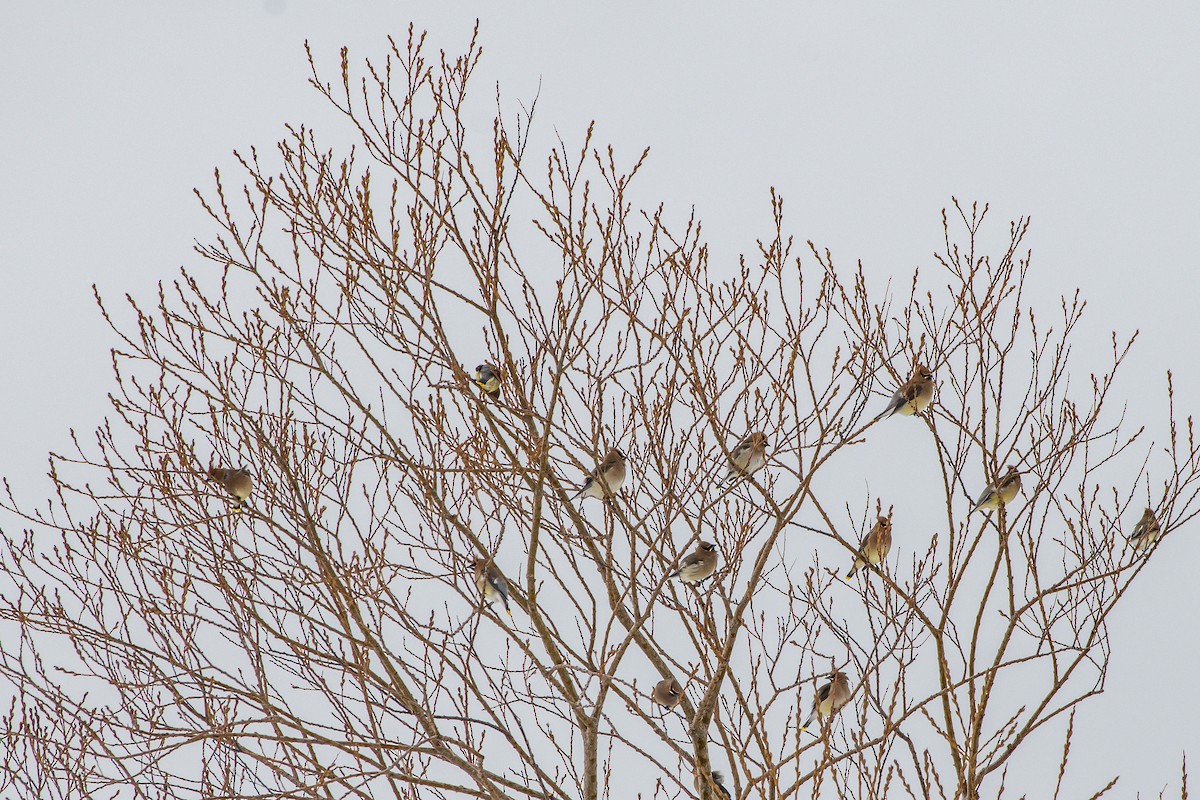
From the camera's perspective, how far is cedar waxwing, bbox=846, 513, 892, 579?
185 inches

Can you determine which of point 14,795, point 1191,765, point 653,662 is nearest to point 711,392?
point 653,662

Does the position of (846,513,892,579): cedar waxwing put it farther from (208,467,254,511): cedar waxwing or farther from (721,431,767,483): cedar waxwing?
(208,467,254,511): cedar waxwing

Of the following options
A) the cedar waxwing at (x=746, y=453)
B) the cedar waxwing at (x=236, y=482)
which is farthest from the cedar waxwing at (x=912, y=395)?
the cedar waxwing at (x=236, y=482)

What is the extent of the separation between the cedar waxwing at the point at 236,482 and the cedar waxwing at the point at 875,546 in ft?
8.16

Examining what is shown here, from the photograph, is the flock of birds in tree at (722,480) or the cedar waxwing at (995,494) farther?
the cedar waxwing at (995,494)

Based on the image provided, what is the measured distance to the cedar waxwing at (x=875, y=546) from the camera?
4711mm

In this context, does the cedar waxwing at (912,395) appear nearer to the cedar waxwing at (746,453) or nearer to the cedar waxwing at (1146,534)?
the cedar waxwing at (746,453)

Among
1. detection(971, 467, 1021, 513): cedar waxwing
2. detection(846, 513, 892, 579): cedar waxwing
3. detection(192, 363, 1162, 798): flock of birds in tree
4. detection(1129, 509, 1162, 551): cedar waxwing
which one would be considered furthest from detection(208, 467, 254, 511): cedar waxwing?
detection(1129, 509, 1162, 551): cedar waxwing

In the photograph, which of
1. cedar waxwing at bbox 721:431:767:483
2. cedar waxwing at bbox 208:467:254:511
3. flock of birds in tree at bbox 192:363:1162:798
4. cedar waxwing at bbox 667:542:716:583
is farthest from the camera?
cedar waxwing at bbox 667:542:716:583

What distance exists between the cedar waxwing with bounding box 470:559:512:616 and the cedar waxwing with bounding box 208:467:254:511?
97 cm

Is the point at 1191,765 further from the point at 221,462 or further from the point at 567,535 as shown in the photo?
the point at 221,462

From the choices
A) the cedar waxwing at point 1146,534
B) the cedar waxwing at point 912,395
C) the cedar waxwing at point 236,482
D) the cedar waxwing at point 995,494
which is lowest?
the cedar waxwing at point 1146,534

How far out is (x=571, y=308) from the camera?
394cm

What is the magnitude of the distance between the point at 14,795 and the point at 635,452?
12.1ft
